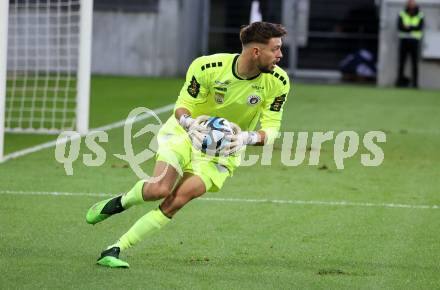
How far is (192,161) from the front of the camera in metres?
8.05

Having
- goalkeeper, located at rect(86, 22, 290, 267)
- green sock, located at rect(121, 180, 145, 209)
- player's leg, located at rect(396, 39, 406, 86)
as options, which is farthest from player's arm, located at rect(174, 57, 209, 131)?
player's leg, located at rect(396, 39, 406, 86)

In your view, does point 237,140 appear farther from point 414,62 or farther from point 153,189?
point 414,62

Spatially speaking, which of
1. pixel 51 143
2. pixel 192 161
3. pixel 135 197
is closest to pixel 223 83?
pixel 192 161

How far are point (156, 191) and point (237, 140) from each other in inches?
26.1

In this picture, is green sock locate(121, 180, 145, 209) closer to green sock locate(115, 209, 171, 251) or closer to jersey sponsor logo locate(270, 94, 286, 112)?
green sock locate(115, 209, 171, 251)

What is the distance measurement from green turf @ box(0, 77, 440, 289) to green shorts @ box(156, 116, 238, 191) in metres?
0.63

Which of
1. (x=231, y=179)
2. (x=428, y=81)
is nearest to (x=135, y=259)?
(x=231, y=179)

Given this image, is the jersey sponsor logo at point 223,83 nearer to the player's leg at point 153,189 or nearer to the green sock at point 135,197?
the player's leg at point 153,189

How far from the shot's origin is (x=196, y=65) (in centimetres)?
809

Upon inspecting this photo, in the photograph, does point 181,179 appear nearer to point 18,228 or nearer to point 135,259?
point 135,259

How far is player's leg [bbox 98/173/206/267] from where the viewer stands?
7.75 meters

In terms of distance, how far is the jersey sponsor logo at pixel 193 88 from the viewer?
8.09 meters

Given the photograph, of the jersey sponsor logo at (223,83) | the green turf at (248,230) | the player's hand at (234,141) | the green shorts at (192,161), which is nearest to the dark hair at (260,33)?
the jersey sponsor logo at (223,83)

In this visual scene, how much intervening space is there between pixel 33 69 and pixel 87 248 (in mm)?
13061
